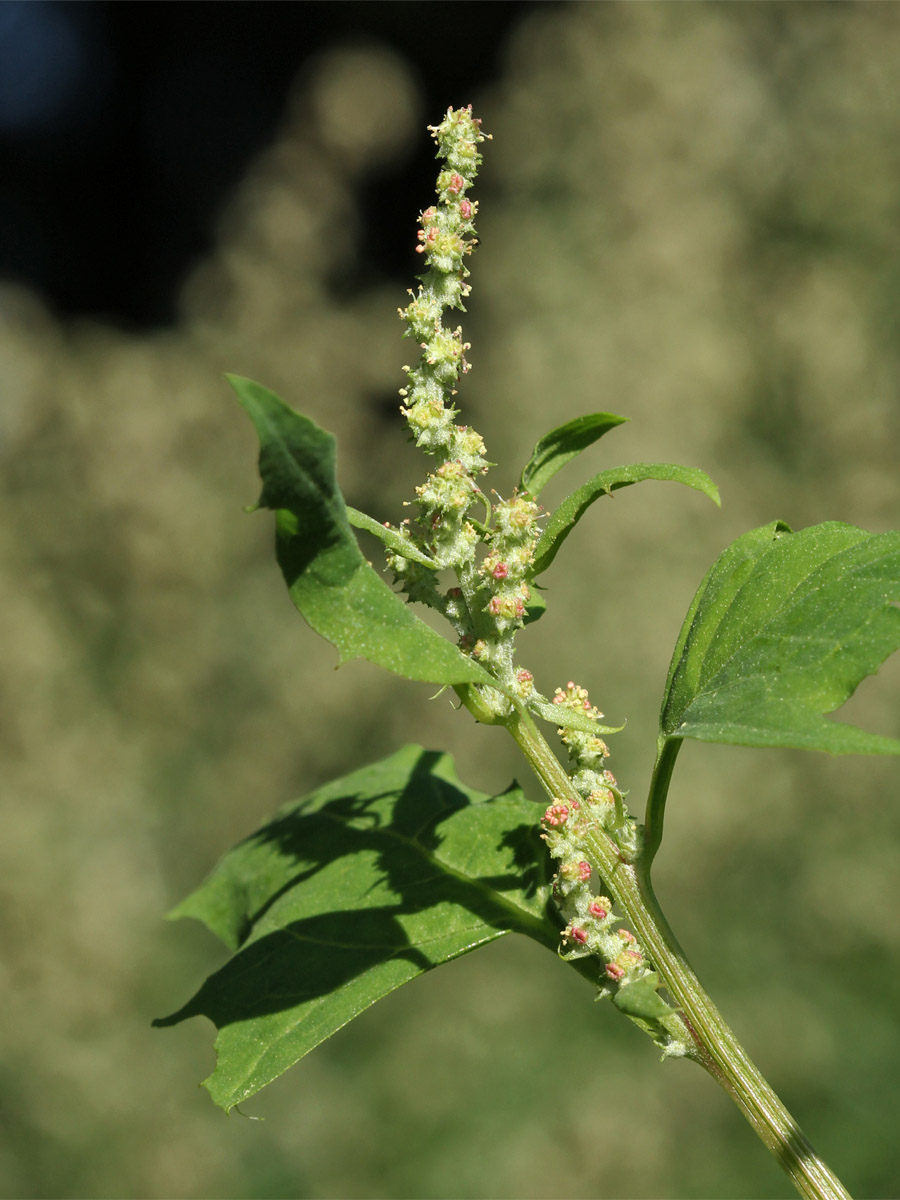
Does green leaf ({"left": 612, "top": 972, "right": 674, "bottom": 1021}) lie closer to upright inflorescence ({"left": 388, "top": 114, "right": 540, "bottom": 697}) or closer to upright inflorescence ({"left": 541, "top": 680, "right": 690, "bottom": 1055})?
upright inflorescence ({"left": 541, "top": 680, "right": 690, "bottom": 1055})

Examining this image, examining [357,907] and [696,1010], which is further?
[357,907]

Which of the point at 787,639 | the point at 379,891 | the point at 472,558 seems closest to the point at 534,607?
the point at 472,558

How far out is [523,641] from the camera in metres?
6.38

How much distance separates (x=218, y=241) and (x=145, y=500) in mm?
2252

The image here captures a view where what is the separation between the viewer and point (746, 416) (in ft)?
21.7

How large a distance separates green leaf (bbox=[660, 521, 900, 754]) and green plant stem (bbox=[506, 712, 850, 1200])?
18 cm

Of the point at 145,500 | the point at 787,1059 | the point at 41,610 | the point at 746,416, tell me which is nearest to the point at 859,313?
the point at 746,416

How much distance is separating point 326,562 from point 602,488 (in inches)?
14.8

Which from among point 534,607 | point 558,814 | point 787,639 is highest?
point 534,607

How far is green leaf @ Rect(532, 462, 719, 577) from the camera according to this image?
50.8 inches

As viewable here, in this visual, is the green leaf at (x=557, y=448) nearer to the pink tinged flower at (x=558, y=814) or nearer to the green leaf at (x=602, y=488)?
the green leaf at (x=602, y=488)

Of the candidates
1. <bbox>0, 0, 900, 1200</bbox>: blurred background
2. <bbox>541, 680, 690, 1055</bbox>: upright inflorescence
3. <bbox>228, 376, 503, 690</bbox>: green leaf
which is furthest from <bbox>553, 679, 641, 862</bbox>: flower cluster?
<bbox>0, 0, 900, 1200</bbox>: blurred background

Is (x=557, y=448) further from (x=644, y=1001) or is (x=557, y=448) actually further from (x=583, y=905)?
(x=644, y=1001)

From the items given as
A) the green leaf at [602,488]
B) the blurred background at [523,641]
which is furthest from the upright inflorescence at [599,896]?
the blurred background at [523,641]
